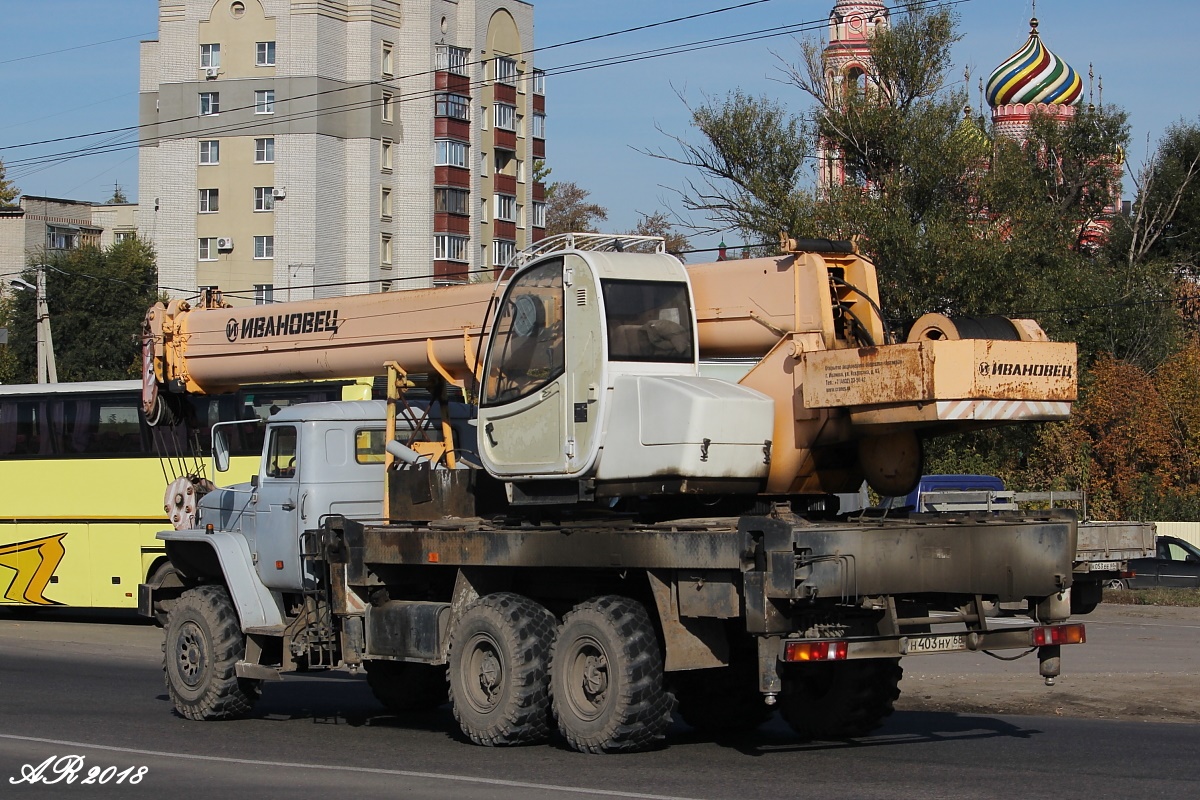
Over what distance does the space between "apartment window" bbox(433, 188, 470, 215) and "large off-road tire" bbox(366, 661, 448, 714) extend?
61.6 metres

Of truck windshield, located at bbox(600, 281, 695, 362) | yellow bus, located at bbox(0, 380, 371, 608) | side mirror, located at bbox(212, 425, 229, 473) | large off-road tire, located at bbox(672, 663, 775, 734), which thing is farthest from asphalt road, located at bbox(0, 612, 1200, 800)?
yellow bus, located at bbox(0, 380, 371, 608)

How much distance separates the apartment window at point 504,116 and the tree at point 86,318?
18757 millimetres

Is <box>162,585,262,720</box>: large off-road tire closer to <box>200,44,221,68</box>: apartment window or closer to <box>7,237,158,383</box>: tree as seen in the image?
<box>7,237,158,383</box>: tree

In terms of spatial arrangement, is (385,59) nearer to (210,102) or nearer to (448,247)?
(210,102)

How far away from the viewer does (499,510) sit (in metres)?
13.3

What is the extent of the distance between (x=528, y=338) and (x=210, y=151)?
6427cm

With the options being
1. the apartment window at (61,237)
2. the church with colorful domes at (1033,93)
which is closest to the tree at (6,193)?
the apartment window at (61,237)

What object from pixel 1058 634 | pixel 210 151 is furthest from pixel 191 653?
pixel 210 151

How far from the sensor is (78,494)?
26.7 metres

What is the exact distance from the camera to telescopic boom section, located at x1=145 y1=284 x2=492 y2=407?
13.7m

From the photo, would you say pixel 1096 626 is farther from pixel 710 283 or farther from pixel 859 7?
pixel 859 7

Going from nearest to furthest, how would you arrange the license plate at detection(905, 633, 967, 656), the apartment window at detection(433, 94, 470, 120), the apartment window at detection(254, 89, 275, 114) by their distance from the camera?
the license plate at detection(905, 633, 967, 656)
the apartment window at detection(254, 89, 275, 114)
the apartment window at detection(433, 94, 470, 120)

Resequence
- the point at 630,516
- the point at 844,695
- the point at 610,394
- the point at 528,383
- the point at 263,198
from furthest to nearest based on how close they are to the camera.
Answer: the point at 263,198 → the point at 844,695 → the point at 528,383 → the point at 630,516 → the point at 610,394

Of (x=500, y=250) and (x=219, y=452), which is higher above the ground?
(x=500, y=250)
